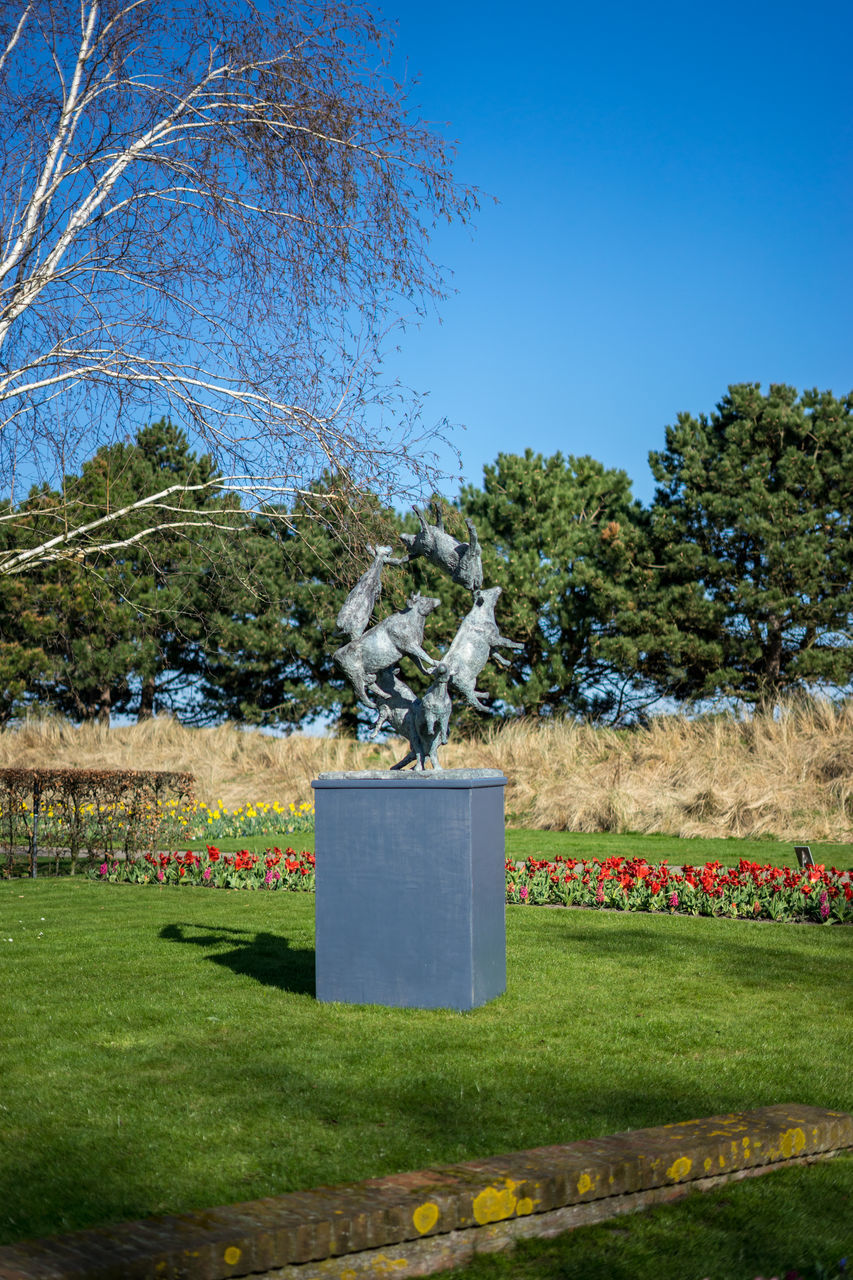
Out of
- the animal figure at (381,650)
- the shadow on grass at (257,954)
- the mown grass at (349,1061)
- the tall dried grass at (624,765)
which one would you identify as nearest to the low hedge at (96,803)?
the shadow on grass at (257,954)

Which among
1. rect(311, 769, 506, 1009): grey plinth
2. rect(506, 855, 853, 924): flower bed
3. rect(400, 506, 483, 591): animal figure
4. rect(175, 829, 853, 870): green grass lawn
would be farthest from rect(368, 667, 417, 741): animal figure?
rect(175, 829, 853, 870): green grass lawn

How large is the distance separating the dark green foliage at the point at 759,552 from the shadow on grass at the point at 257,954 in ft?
56.3

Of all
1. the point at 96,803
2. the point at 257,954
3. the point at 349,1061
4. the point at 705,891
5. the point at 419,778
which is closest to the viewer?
the point at 349,1061

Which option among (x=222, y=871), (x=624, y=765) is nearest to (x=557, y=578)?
(x=624, y=765)

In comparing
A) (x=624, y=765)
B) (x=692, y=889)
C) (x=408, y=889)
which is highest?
(x=624, y=765)

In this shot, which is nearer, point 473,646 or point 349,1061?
point 349,1061

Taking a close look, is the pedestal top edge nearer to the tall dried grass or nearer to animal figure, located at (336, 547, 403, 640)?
animal figure, located at (336, 547, 403, 640)

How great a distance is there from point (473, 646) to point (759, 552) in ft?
62.6

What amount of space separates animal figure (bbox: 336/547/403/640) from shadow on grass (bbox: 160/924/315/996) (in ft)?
6.88

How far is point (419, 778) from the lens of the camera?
5875 mm

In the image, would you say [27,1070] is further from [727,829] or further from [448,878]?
[727,829]

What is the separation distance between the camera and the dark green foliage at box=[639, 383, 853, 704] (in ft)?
76.8

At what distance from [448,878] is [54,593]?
2195 cm

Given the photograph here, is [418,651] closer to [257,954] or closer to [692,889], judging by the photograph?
[257,954]
